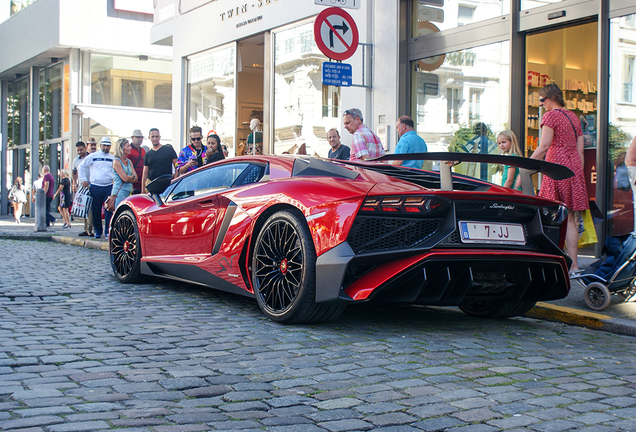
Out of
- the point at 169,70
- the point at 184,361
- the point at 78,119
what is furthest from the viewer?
the point at 169,70

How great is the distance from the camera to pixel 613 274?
534 cm

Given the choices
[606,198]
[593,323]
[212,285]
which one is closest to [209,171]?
[212,285]

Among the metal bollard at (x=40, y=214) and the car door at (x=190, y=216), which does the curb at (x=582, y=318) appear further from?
the metal bollard at (x=40, y=214)

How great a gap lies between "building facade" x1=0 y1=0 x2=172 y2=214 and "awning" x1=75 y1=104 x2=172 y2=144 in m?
0.04

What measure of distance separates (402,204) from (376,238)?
0.25 metres

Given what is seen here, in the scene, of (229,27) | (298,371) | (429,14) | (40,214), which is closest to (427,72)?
(429,14)

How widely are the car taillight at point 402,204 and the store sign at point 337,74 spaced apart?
5.90 meters

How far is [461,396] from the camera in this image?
315 cm

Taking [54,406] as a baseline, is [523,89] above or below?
above

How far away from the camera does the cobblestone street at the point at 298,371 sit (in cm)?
282

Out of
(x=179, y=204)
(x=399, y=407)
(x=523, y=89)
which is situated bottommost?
(x=399, y=407)

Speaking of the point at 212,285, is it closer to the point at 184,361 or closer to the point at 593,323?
the point at 184,361

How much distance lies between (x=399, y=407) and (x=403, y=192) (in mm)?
1546

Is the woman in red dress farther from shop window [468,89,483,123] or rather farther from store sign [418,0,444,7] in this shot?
store sign [418,0,444,7]
